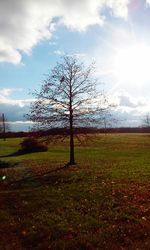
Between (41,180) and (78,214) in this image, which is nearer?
(78,214)

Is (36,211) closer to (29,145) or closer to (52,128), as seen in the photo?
(52,128)

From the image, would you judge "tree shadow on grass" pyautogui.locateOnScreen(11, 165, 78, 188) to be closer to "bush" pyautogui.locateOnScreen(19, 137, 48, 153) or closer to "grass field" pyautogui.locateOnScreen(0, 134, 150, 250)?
"grass field" pyautogui.locateOnScreen(0, 134, 150, 250)

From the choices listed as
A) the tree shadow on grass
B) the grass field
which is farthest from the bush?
the grass field

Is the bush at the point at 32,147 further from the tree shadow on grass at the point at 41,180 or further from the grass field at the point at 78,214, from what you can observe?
the grass field at the point at 78,214

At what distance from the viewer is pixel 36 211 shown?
1355cm

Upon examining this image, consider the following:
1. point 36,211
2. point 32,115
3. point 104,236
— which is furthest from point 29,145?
point 104,236

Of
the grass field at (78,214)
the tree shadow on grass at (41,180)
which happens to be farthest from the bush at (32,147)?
the grass field at (78,214)

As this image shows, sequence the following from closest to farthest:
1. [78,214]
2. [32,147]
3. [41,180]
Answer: [78,214], [41,180], [32,147]

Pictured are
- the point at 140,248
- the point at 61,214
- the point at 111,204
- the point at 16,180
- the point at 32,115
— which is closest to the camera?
the point at 140,248

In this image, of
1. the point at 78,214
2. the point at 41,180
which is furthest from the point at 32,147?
the point at 78,214

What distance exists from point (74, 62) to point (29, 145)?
2198 cm

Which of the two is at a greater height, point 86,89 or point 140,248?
point 86,89

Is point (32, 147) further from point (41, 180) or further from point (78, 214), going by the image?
point (78, 214)

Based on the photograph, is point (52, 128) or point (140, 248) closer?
point (140, 248)
